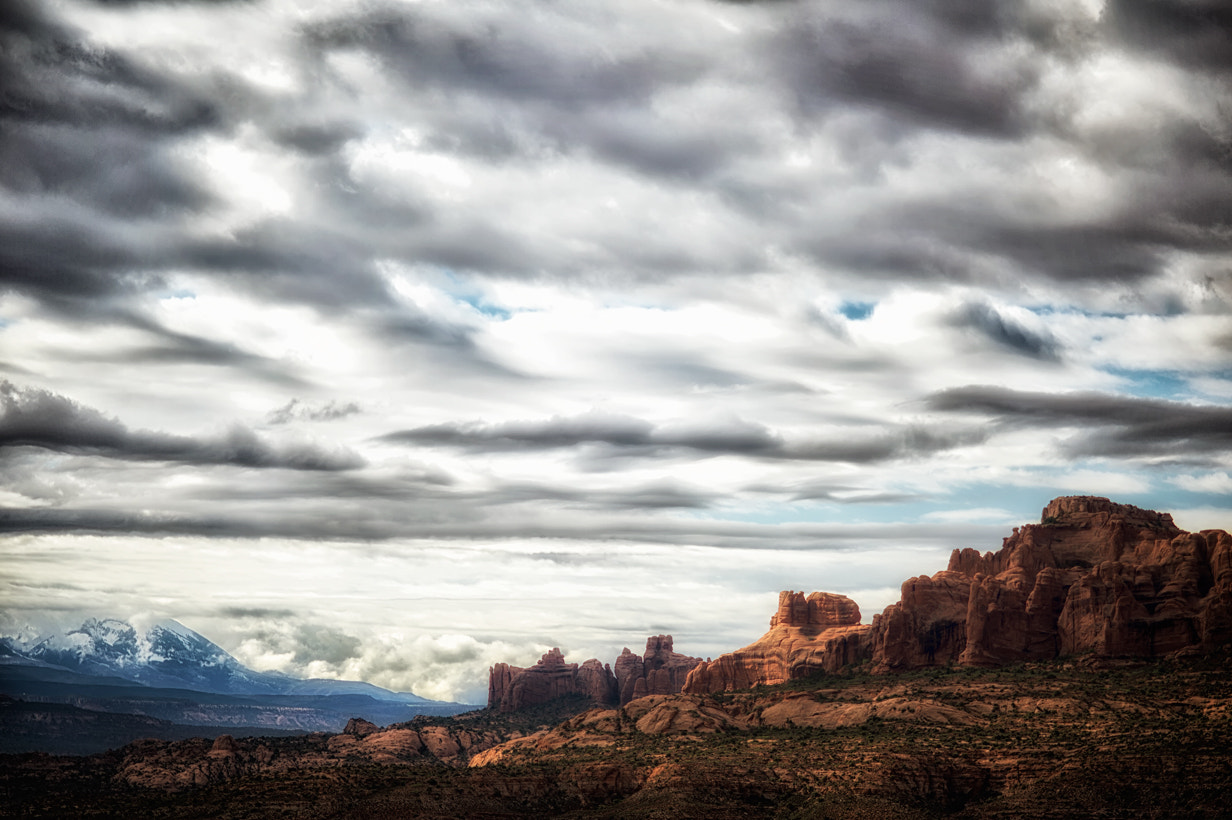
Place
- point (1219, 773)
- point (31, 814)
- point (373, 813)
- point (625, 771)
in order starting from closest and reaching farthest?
point (1219, 773) < point (373, 813) < point (31, 814) < point (625, 771)

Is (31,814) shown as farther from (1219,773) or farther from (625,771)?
(1219,773)

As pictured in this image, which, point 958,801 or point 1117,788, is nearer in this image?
point 1117,788

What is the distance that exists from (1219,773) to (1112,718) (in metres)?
30.4

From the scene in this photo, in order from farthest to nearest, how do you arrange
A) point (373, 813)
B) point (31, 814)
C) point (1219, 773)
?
point (31, 814), point (373, 813), point (1219, 773)

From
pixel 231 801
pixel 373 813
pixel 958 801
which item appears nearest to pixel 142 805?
pixel 231 801

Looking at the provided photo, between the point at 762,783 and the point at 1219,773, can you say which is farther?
the point at 762,783

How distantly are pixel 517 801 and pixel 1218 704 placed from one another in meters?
104

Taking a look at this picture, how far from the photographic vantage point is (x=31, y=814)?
185750mm

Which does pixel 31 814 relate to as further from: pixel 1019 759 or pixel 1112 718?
pixel 1112 718

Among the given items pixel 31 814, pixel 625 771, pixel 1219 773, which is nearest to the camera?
pixel 1219 773

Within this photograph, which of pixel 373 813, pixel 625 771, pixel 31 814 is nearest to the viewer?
pixel 373 813

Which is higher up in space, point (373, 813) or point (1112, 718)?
point (1112, 718)

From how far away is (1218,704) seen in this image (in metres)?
185

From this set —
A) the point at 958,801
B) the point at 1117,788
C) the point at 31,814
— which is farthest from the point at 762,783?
the point at 31,814
